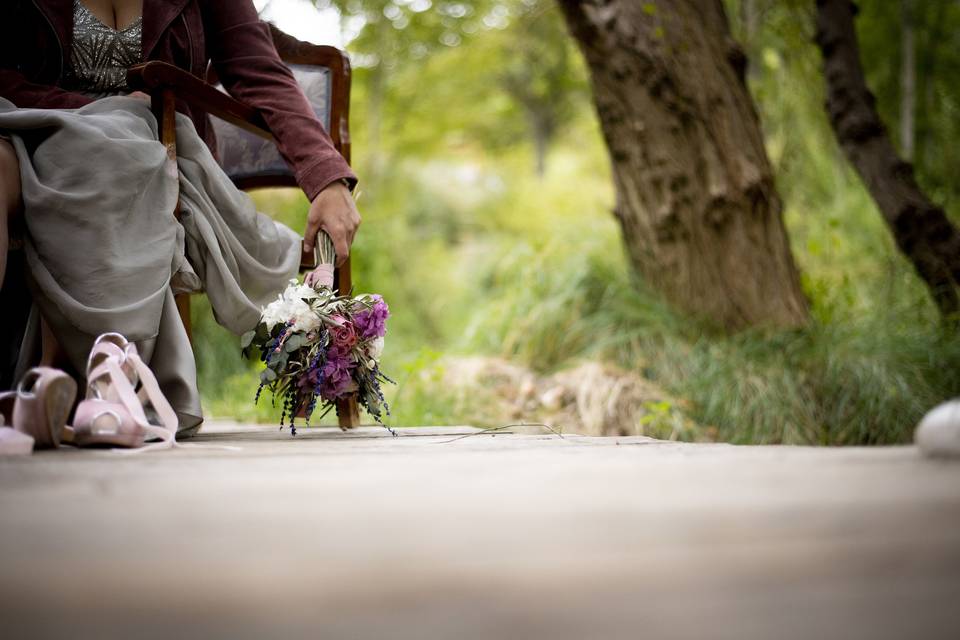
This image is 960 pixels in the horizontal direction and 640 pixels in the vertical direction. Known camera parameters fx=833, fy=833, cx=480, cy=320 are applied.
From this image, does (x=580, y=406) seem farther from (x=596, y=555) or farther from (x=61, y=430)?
(x=596, y=555)

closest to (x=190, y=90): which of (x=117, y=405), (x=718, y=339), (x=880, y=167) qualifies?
(x=117, y=405)

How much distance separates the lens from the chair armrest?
1691mm

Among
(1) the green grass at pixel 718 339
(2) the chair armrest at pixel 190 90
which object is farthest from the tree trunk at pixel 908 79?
(2) the chair armrest at pixel 190 90

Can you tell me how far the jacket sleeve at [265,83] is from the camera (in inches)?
76.9

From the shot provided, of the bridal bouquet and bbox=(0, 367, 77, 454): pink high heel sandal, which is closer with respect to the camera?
bbox=(0, 367, 77, 454): pink high heel sandal

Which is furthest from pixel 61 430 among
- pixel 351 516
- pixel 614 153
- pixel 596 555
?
pixel 614 153

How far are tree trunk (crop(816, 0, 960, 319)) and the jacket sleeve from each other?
2421mm

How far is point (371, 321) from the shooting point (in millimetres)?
1811

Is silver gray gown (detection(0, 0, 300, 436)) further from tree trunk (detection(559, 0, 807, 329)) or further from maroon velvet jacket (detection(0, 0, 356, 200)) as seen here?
tree trunk (detection(559, 0, 807, 329))

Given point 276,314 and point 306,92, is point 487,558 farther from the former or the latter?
point 306,92

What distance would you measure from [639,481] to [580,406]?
213 centimetres

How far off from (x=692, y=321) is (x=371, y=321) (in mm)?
1871

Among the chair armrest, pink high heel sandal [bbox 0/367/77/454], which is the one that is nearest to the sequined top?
the chair armrest

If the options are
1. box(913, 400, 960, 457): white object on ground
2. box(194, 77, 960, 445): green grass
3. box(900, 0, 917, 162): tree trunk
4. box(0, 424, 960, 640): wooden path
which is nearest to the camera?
box(0, 424, 960, 640): wooden path
